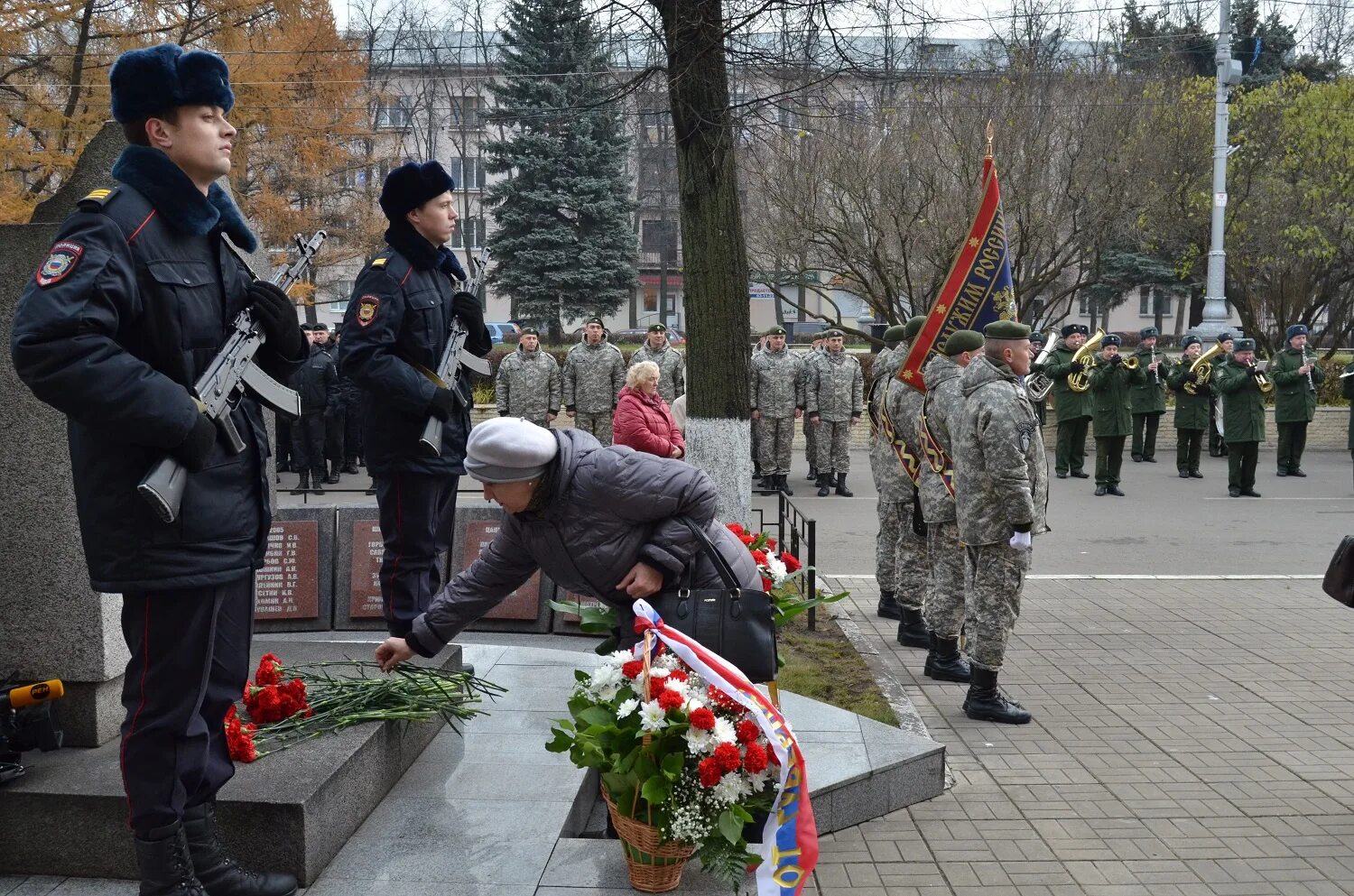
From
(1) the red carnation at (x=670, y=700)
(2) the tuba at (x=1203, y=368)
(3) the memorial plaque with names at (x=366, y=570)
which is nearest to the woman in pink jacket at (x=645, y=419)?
(3) the memorial plaque with names at (x=366, y=570)

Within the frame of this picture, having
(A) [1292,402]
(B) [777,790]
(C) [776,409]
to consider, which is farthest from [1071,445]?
(B) [777,790]

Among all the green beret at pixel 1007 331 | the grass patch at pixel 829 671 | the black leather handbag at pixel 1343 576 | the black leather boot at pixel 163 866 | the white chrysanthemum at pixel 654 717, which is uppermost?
the green beret at pixel 1007 331

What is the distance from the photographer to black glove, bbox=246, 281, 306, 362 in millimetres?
3520

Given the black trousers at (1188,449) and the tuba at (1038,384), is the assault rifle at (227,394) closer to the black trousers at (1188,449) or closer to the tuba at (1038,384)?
the tuba at (1038,384)

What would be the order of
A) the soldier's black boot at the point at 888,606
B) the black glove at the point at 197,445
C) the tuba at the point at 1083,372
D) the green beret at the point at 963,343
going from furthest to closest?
1. the tuba at the point at 1083,372
2. the soldier's black boot at the point at 888,606
3. the green beret at the point at 963,343
4. the black glove at the point at 197,445

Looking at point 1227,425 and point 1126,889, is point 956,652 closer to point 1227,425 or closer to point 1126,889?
point 1126,889

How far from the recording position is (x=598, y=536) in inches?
150

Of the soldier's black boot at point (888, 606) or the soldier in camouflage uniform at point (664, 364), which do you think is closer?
the soldier's black boot at point (888, 606)

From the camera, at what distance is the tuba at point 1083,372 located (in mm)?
17391

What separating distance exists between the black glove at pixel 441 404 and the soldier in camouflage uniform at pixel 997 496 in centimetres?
290

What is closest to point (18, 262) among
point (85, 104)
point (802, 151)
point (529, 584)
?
point (529, 584)

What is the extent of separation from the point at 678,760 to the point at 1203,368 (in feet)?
54.7

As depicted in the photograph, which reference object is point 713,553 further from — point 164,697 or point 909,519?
point 909,519

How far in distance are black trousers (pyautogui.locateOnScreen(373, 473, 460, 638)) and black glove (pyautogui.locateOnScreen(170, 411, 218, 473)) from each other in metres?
1.88
